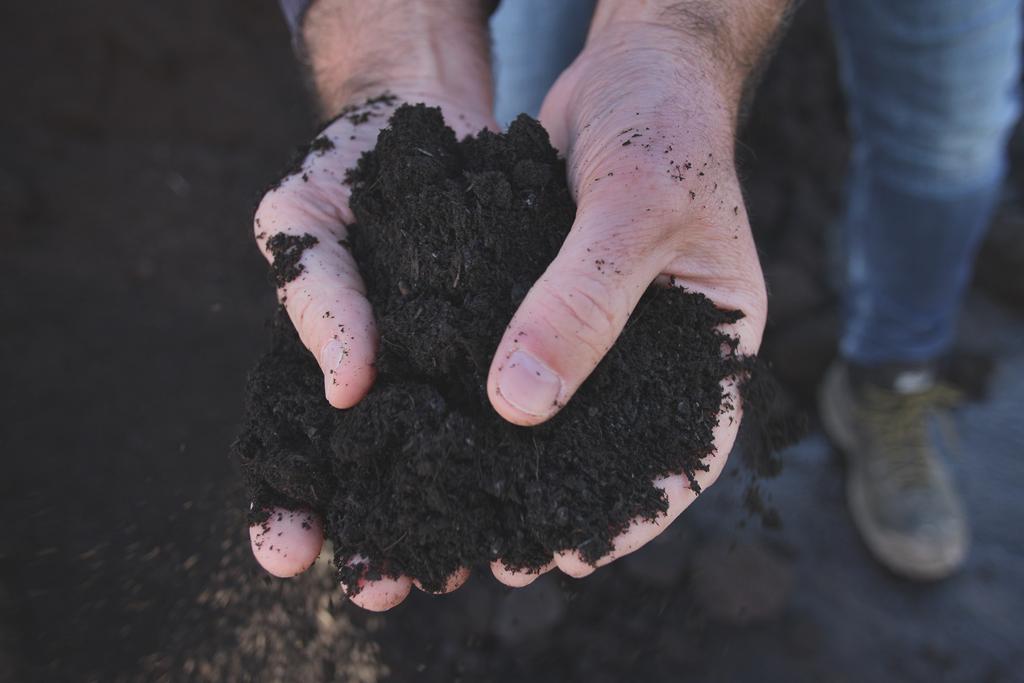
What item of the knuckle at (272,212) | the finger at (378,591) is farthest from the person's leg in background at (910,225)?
the finger at (378,591)

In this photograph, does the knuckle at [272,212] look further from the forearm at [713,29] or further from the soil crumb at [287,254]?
the forearm at [713,29]

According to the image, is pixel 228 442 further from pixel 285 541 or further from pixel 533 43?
pixel 533 43

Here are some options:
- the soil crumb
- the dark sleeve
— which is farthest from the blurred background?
the dark sleeve

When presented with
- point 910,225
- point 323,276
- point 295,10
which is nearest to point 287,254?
point 323,276

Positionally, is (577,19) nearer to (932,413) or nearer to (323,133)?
(323,133)

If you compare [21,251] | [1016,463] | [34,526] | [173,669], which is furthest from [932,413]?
[21,251]
